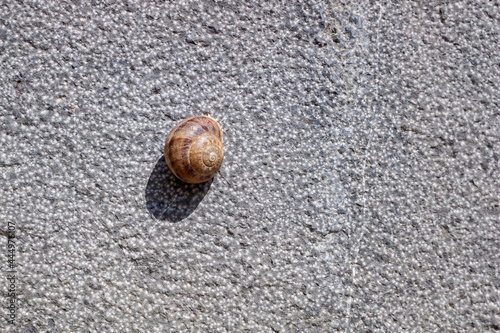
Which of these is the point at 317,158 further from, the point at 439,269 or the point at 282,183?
the point at 439,269

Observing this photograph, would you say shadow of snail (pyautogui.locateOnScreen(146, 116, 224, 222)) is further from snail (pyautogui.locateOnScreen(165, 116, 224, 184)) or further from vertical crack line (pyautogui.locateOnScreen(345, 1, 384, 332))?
vertical crack line (pyautogui.locateOnScreen(345, 1, 384, 332))

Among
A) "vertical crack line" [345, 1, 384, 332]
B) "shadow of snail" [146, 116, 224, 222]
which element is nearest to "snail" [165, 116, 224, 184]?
"shadow of snail" [146, 116, 224, 222]

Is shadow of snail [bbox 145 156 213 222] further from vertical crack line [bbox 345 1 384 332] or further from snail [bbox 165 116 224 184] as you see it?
vertical crack line [bbox 345 1 384 332]

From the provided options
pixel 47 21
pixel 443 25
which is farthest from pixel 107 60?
pixel 443 25

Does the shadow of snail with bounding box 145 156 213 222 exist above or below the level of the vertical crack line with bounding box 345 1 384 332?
below

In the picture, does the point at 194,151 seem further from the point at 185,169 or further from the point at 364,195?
the point at 364,195

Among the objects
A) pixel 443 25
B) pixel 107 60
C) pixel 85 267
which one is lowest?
pixel 85 267

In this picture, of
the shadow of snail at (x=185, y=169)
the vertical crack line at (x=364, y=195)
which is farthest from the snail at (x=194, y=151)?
the vertical crack line at (x=364, y=195)

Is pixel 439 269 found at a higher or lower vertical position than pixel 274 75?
lower
